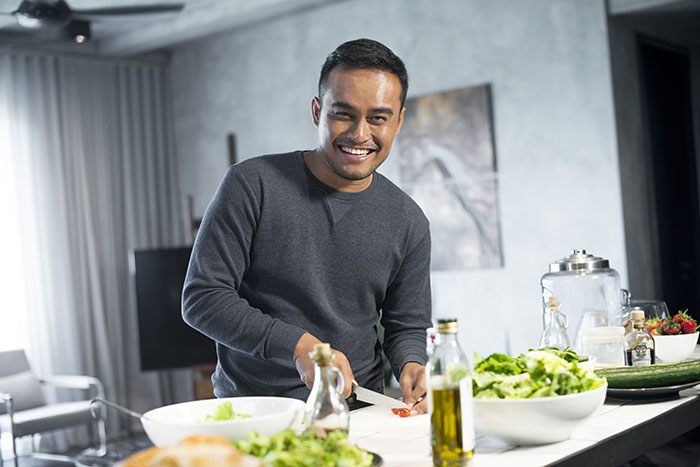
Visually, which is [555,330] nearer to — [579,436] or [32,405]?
[579,436]

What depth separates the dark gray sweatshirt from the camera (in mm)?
1712

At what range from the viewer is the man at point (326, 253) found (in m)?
1.68

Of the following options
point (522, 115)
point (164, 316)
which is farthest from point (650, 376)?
point (164, 316)

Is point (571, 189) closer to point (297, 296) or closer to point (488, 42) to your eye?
point (488, 42)

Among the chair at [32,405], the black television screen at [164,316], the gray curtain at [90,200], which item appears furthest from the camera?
the gray curtain at [90,200]

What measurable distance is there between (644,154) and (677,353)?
2.60m

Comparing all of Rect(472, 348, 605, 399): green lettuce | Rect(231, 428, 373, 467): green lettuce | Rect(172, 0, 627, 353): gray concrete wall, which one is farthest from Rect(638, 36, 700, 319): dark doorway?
Rect(231, 428, 373, 467): green lettuce

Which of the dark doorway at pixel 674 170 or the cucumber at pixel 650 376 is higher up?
the dark doorway at pixel 674 170

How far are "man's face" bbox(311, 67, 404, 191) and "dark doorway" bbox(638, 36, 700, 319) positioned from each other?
10.6ft

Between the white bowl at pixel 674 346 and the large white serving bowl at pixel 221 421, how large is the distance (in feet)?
3.47

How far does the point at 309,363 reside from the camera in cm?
143

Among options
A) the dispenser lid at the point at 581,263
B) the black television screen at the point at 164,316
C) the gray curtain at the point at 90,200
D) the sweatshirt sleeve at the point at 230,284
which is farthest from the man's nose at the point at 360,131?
the gray curtain at the point at 90,200

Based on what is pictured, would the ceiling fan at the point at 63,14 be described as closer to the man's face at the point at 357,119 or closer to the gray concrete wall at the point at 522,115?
the gray concrete wall at the point at 522,115

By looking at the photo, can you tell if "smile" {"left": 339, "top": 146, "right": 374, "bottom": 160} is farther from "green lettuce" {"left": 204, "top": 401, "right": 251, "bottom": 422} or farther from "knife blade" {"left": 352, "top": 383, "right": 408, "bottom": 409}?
"green lettuce" {"left": 204, "top": 401, "right": 251, "bottom": 422}
